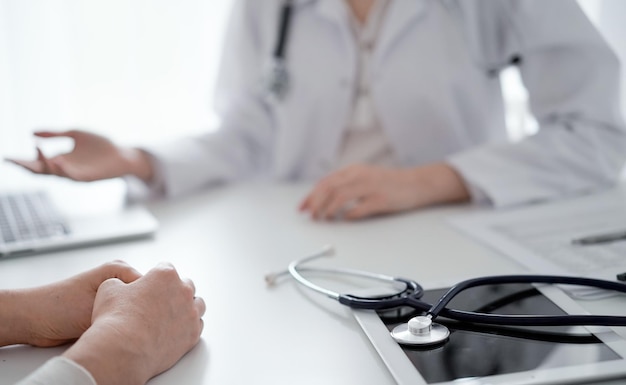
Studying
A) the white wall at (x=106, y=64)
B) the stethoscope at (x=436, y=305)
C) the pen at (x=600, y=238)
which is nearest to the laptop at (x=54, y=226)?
the stethoscope at (x=436, y=305)

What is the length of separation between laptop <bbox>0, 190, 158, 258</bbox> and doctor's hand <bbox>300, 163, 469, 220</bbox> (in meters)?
0.25

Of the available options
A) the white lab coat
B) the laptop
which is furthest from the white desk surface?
the white lab coat

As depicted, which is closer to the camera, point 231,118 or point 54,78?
point 231,118

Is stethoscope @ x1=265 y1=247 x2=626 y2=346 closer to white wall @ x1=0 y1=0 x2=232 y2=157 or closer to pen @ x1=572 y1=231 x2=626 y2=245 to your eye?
pen @ x1=572 y1=231 x2=626 y2=245

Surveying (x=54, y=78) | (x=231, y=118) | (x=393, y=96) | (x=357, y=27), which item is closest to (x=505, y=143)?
(x=393, y=96)

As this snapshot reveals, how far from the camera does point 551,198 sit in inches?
40.1

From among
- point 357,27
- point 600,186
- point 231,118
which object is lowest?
point 600,186

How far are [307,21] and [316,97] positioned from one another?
0.50 feet

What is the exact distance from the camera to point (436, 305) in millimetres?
588

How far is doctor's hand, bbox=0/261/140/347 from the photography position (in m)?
0.60

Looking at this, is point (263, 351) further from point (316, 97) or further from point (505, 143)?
point (316, 97)

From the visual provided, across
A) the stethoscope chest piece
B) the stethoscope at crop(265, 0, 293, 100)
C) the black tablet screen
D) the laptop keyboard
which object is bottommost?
the black tablet screen

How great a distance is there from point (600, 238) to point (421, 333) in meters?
0.35

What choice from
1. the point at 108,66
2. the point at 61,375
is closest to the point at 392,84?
the point at 61,375
